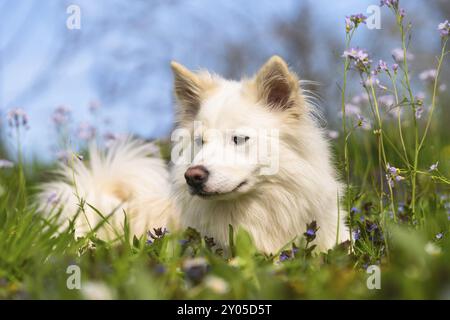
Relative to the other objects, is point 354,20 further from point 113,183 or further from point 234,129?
point 113,183

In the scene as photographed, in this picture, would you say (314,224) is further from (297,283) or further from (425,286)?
(425,286)

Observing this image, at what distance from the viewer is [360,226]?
3.88 meters

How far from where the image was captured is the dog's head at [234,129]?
137 inches

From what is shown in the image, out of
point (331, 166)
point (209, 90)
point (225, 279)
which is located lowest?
point (225, 279)

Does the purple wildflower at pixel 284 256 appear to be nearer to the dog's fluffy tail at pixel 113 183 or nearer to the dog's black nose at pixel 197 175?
the dog's black nose at pixel 197 175

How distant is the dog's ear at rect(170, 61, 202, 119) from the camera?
4035mm

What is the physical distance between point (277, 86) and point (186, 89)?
0.68 meters

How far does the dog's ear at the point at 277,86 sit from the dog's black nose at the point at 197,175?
0.74m

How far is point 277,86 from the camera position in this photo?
3.85 meters

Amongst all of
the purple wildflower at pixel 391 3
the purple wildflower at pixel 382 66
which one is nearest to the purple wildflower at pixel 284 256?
the purple wildflower at pixel 382 66

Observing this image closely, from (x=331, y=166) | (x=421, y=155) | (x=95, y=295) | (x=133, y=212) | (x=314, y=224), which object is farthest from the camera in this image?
(x=421, y=155)
